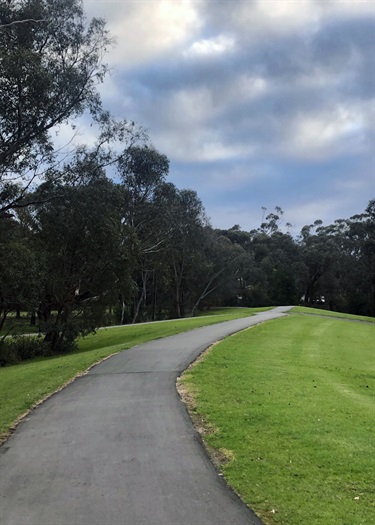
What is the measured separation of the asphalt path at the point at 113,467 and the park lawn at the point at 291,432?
36 cm

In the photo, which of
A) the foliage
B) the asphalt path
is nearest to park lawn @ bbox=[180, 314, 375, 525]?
the asphalt path

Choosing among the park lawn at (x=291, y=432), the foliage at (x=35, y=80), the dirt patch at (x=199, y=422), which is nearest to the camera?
the park lawn at (x=291, y=432)

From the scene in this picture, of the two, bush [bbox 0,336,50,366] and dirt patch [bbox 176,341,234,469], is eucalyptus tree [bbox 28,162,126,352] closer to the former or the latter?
bush [bbox 0,336,50,366]

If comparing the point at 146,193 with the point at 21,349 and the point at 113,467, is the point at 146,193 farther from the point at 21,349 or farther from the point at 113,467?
the point at 113,467

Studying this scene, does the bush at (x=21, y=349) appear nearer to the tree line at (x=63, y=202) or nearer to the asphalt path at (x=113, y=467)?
the tree line at (x=63, y=202)

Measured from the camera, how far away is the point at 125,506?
4609mm

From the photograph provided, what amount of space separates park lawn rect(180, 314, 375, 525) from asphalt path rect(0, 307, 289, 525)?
36 centimetres

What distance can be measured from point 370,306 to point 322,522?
7258 cm

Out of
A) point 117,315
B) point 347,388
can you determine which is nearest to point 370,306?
point 117,315

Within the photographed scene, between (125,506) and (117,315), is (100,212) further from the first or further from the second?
(117,315)

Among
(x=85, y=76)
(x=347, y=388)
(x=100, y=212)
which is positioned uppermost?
(x=85, y=76)

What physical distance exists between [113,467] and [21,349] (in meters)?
22.6

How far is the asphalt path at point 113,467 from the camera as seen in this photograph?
14.7ft

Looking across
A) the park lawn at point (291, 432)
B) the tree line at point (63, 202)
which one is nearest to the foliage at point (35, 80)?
the tree line at point (63, 202)
